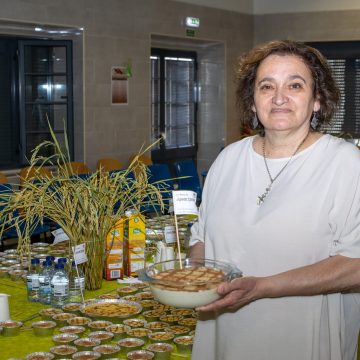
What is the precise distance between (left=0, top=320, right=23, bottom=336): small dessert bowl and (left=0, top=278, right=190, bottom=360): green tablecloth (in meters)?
0.02

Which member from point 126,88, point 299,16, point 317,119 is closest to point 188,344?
point 317,119

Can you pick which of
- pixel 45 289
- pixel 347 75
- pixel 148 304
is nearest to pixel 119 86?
pixel 347 75

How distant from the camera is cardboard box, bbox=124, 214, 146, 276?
3.57 m

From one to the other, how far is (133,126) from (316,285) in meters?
7.72

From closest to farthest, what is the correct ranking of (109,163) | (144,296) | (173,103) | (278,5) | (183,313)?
1. (183,313)
2. (144,296)
3. (109,163)
4. (173,103)
5. (278,5)

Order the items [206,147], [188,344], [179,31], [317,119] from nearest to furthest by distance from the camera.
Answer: [317,119]
[188,344]
[179,31]
[206,147]

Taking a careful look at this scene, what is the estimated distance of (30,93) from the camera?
852cm

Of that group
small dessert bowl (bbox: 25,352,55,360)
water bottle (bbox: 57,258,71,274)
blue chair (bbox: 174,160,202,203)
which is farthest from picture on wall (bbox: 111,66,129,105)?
small dessert bowl (bbox: 25,352,55,360)

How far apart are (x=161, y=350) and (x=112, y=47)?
6982 millimetres

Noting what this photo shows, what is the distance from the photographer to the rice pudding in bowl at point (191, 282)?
6.28 ft

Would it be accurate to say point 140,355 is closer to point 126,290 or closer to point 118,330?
point 118,330

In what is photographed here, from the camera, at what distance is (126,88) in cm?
938

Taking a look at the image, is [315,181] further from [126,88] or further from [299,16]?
[299,16]

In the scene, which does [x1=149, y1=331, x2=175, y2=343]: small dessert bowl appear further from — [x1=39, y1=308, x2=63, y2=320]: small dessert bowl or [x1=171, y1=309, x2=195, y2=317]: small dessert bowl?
[x1=39, y1=308, x2=63, y2=320]: small dessert bowl
